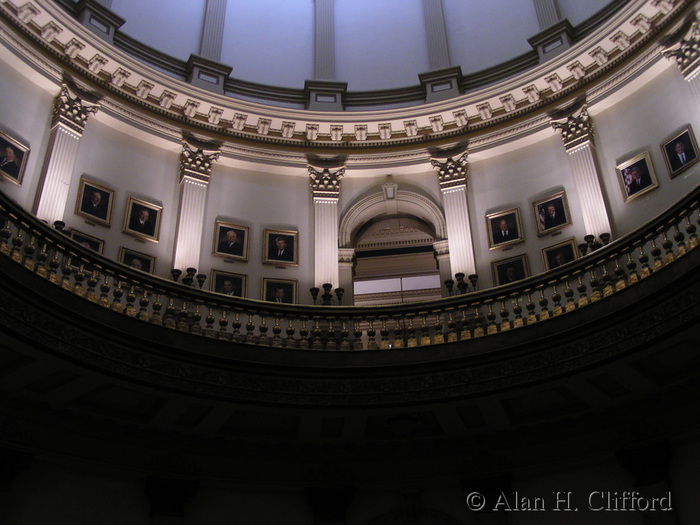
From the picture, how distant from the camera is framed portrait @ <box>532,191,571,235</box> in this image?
14.7 m

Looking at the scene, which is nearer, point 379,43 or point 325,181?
point 325,181

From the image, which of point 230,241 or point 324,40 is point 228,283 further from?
point 324,40

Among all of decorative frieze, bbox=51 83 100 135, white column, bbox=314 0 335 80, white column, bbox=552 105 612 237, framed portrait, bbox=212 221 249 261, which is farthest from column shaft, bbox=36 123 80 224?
white column, bbox=552 105 612 237

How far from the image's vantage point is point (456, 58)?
18.8 metres

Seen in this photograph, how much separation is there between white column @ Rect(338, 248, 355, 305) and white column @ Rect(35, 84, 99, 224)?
6257 millimetres

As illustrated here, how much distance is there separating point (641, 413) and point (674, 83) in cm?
744

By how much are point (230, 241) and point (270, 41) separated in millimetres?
7183

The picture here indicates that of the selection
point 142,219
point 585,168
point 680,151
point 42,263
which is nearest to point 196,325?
point 42,263

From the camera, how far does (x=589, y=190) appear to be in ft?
47.4

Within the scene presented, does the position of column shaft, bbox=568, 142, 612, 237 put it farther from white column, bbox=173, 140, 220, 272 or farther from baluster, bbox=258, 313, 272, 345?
white column, bbox=173, 140, 220, 272

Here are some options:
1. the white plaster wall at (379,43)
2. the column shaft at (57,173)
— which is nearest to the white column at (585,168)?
the white plaster wall at (379,43)

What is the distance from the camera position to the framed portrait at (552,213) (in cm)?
1471

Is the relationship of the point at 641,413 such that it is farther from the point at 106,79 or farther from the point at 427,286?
the point at 106,79

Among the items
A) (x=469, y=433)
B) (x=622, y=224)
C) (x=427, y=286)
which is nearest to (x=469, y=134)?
(x=622, y=224)
